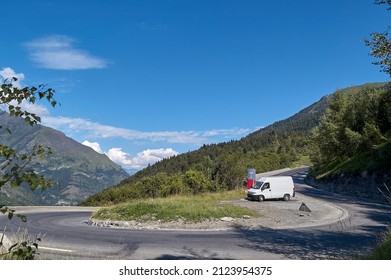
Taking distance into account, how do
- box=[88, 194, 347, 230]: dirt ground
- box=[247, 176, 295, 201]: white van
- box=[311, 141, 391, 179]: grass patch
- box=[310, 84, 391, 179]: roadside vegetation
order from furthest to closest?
box=[310, 84, 391, 179]: roadside vegetation, box=[311, 141, 391, 179]: grass patch, box=[247, 176, 295, 201]: white van, box=[88, 194, 347, 230]: dirt ground

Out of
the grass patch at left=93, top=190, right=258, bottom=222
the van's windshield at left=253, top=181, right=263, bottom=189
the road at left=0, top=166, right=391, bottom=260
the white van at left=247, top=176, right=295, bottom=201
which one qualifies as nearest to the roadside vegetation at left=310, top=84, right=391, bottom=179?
the white van at left=247, top=176, right=295, bottom=201

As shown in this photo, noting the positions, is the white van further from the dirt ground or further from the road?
the road

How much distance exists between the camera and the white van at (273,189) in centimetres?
3206

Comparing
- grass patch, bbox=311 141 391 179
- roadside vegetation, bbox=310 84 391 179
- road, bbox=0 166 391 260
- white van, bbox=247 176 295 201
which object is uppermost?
roadside vegetation, bbox=310 84 391 179

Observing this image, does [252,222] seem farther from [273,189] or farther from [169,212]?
[273,189]

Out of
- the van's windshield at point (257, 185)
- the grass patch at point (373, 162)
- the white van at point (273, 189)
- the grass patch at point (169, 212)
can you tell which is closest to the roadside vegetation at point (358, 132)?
the grass patch at point (373, 162)

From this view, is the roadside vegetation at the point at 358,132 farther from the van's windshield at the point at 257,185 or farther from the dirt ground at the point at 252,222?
the dirt ground at the point at 252,222

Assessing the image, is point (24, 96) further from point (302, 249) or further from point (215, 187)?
point (215, 187)

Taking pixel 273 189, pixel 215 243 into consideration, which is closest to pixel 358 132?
pixel 273 189

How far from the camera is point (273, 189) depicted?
32812 millimetres

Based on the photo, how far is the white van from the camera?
3206 centimetres

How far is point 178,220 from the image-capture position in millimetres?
18703

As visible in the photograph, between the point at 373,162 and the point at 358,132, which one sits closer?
the point at 373,162
